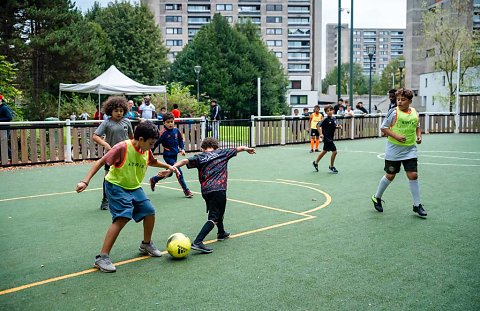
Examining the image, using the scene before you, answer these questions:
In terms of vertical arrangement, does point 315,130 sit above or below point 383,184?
above

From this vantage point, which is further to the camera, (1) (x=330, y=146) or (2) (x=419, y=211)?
(1) (x=330, y=146)

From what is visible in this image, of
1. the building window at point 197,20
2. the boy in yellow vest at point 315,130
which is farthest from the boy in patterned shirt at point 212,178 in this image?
the building window at point 197,20

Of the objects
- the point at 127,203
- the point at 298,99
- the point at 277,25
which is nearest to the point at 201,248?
the point at 127,203

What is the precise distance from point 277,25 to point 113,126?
332ft

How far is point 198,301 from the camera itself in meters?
4.31

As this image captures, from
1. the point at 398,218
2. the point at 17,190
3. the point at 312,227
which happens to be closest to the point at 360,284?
the point at 312,227

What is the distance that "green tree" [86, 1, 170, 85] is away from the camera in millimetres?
55469

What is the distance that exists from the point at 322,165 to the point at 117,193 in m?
10.1

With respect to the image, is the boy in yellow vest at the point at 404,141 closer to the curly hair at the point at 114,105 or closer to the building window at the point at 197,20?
the curly hair at the point at 114,105

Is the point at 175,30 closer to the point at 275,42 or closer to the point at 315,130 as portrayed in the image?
the point at 275,42

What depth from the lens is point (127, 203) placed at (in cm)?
532

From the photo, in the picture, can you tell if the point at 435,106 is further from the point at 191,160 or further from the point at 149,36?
the point at 191,160

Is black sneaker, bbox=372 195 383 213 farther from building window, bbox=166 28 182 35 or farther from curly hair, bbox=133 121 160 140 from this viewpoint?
building window, bbox=166 28 182 35

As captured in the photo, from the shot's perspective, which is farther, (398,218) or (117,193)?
(398,218)
